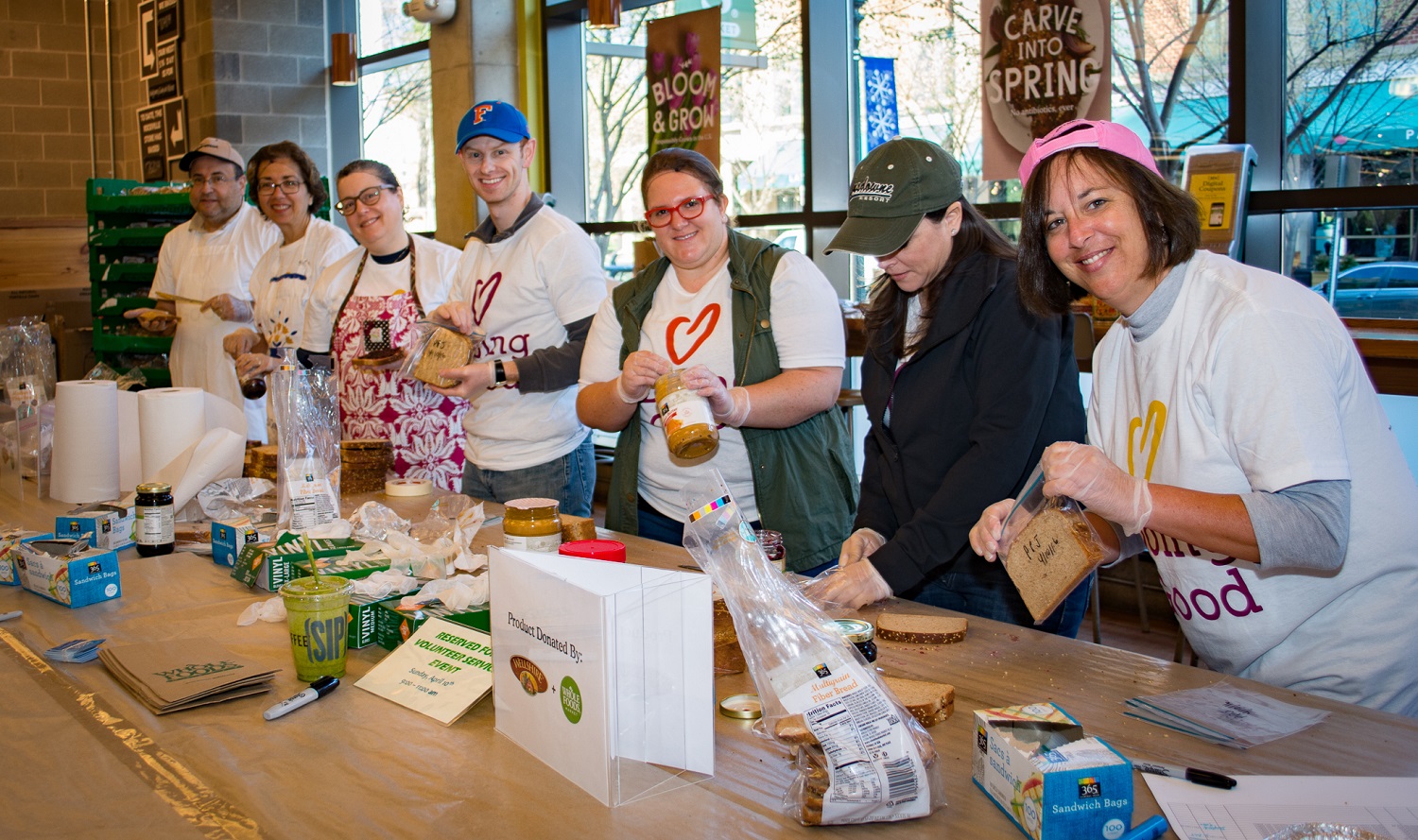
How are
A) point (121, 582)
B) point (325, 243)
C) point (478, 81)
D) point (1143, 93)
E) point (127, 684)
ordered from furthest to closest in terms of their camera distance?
1. point (478, 81)
2. point (1143, 93)
3. point (325, 243)
4. point (121, 582)
5. point (127, 684)

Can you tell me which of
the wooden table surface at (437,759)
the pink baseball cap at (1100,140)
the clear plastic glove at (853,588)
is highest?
the pink baseball cap at (1100,140)

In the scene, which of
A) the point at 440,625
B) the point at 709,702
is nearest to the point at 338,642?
the point at 440,625

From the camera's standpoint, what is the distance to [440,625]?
5.28 feet

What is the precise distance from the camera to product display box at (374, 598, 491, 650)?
1.60 m

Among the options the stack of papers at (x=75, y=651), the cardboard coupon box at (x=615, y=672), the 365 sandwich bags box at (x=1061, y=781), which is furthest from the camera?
the stack of papers at (x=75, y=651)

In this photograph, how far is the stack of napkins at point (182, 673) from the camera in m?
1.48

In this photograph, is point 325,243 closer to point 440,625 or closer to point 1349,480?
point 440,625

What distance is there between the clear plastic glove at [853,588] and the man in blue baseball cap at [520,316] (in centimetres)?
119

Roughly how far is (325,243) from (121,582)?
2139 mm

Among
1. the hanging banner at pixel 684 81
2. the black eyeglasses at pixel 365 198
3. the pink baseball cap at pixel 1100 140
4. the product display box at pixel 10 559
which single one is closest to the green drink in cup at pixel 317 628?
the product display box at pixel 10 559

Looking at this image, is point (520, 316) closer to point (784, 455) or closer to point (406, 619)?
point (784, 455)

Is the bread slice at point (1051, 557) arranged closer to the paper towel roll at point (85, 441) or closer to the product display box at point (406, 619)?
the product display box at point (406, 619)

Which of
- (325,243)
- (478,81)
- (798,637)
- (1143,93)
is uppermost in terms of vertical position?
(478,81)

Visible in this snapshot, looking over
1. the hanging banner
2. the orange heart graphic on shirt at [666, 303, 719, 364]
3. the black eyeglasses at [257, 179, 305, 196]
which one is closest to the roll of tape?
the orange heart graphic on shirt at [666, 303, 719, 364]
